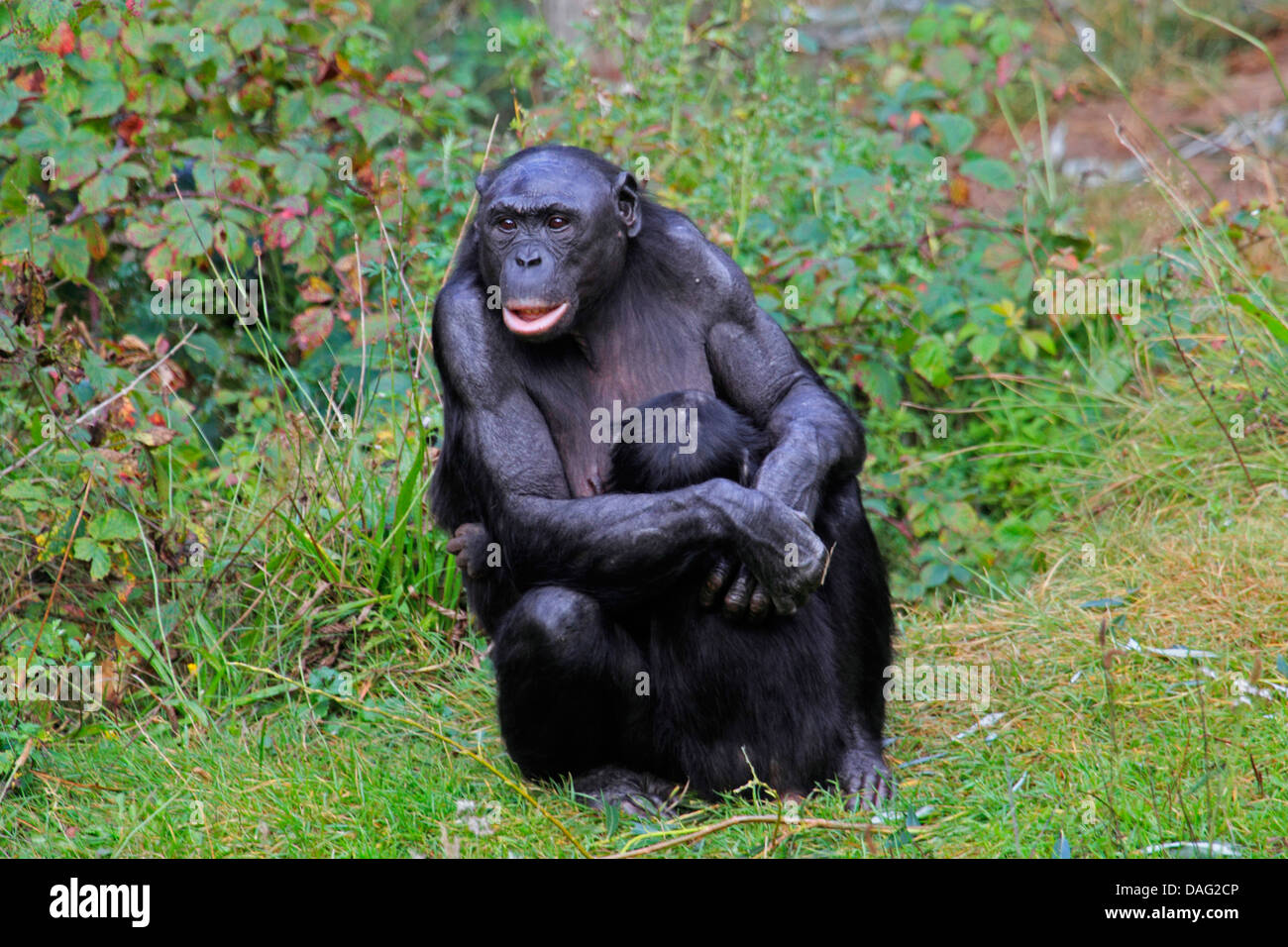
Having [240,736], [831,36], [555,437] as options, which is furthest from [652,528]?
[831,36]

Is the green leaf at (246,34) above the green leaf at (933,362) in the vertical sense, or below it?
above

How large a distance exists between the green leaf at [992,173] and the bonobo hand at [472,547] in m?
3.99

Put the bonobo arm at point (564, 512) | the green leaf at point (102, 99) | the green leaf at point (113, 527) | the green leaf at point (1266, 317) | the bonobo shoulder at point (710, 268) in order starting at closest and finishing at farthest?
the bonobo arm at point (564, 512), the bonobo shoulder at point (710, 268), the green leaf at point (113, 527), the green leaf at point (1266, 317), the green leaf at point (102, 99)

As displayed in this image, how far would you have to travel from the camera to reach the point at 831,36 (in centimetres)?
1309

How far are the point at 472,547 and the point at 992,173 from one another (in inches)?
164

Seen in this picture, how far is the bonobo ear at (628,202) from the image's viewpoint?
15.5 feet

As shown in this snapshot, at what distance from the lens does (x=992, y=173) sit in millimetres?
7730

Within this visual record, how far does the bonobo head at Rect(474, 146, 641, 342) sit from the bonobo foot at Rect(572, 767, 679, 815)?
1.37 m

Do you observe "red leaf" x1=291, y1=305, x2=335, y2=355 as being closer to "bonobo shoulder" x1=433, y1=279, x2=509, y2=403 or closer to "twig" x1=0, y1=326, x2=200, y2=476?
"twig" x1=0, y1=326, x2=200, y2=476

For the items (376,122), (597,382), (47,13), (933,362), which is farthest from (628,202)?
(933,362)

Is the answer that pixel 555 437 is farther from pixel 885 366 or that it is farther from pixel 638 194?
pixel 885 366

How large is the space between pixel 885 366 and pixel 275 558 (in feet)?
10.4
